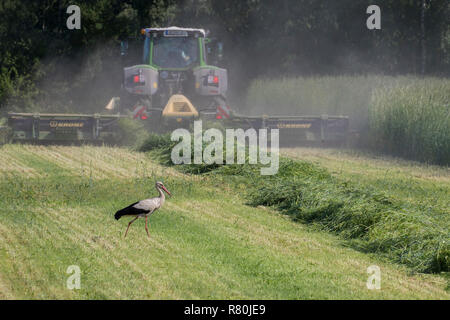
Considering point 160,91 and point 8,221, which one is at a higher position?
point 160,91

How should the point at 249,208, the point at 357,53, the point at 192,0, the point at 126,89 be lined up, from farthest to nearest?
the point at 357,53 < the point at 192,0 < the point at 126,89 < the point at 249,208

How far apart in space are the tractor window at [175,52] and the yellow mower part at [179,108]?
2048 millimetres

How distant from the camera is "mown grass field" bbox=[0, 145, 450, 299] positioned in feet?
19.7

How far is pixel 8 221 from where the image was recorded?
858 cm

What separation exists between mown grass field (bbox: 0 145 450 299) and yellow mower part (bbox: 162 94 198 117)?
19.9ft

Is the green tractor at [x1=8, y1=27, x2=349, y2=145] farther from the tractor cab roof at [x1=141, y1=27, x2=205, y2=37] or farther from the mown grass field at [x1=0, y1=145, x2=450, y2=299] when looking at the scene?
Result: the mown grass field at [x1=0, y1=145, x2=450, y2=299]

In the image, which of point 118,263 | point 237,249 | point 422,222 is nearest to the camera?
point 118,263

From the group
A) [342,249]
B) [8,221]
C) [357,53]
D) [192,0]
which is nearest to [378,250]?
[342,249]

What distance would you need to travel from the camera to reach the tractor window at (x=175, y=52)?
19484mm

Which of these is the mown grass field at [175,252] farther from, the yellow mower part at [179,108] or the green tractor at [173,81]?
the green tractor at [173,81]

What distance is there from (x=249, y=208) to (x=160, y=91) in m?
9.79

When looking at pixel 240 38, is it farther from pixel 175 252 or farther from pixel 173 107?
pixel 175 252

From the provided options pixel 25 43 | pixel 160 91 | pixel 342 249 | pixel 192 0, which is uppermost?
pixel 192 0

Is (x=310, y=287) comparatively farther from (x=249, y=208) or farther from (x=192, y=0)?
(x=192, y=0)
